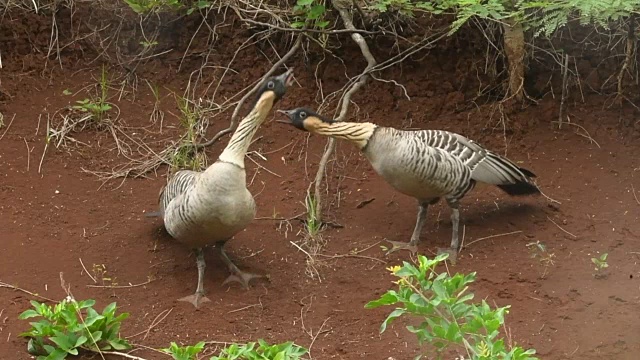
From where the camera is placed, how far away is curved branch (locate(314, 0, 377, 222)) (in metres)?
6.14

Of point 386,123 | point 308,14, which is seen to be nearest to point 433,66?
point 386,123

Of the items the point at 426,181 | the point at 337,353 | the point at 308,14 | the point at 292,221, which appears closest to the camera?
the point at 337,353

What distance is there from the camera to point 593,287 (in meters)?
5.38

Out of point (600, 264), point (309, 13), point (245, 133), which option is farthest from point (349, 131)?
point (600, 264)

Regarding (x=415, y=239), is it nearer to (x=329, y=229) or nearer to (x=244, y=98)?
(x=329, y=229)

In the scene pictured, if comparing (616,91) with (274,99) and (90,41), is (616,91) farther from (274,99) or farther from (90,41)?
(90,41)

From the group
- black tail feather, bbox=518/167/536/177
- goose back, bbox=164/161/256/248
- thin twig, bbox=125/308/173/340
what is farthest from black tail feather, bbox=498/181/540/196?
thin twig, bbox=125/308/173/340

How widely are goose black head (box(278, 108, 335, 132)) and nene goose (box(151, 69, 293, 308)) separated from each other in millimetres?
362

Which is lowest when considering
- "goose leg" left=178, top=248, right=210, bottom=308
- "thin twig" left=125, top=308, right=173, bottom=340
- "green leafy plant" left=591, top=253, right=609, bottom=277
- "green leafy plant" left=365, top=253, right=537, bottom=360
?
"thin twig" left=125, top=308, right=173, bottom=340

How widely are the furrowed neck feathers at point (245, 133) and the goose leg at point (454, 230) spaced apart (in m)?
1.40

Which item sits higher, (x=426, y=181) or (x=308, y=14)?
(x=308, y=14)

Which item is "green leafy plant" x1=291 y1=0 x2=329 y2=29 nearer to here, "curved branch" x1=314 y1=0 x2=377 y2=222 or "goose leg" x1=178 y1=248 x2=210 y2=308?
"curved branch" x1=314 y1=0 x2=377 y2=222

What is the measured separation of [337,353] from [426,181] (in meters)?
1.40

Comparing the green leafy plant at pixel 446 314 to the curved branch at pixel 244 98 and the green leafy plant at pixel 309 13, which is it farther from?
the green leafy plant at pixel 309 13
